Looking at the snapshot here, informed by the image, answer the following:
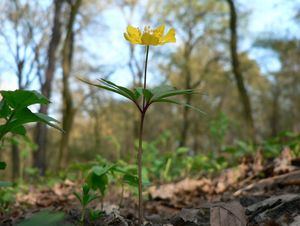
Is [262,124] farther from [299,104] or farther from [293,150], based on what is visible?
[293,150]

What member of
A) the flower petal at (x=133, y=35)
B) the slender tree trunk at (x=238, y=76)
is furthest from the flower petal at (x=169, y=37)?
the slender tree trunk at (x=238, y=76)

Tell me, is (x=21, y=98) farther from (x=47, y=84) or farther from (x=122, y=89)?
(x=47, y=84)

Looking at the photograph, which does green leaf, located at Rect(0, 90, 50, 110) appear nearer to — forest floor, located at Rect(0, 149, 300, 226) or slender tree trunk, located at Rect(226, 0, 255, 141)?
forest floor, located at Rect(0, 149, 300, 226)

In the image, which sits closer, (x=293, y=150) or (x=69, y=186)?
(x=293, y=150)

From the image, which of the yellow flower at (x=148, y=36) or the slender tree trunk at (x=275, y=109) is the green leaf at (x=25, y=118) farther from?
the slender tree trunk at (x=275, y=109)

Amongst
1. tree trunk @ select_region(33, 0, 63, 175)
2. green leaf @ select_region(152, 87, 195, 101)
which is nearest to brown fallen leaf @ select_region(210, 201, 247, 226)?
green leaf @ select_region(152, 87, 195, 101)

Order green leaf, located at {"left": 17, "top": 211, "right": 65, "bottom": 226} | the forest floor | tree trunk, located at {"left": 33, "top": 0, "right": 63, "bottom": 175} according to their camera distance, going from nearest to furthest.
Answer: green leaf, located at {"left": 17, "top": 211, "right": 65, "bottom": 226}, the forest floor, tree trunk, located at {"left": 33, "top": 0, "right": 63, "bottom": 175}

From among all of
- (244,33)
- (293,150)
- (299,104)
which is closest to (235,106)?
(299,104)
